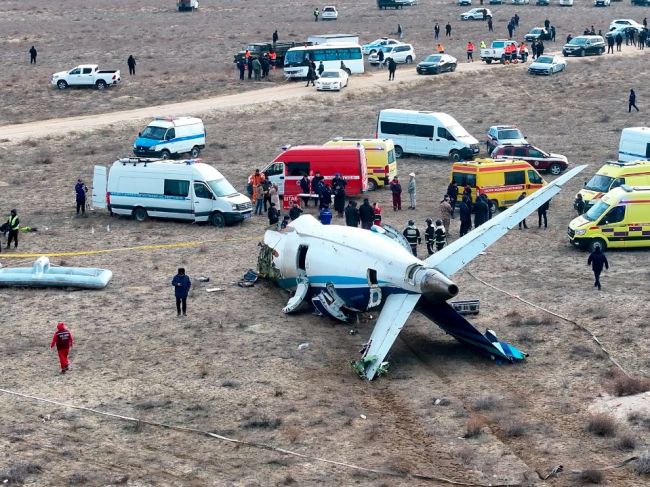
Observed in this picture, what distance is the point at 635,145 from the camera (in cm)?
4597

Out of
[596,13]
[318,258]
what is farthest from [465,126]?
[596,13]

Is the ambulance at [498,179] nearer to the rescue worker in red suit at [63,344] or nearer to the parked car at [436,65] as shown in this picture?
the rescue worker in red suit at [63,344]

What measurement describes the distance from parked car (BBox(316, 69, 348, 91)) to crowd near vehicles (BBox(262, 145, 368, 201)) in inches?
900

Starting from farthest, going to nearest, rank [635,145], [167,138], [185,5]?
[185,5] → [167,138] → [635,145]

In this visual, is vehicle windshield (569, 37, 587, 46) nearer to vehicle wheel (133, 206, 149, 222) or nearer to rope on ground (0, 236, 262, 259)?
vehicle wheel (133, 206, 149, 222)

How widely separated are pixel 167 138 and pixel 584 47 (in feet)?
119

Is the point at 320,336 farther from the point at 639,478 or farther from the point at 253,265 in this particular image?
the point at 639,478

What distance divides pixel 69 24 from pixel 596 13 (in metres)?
47.6

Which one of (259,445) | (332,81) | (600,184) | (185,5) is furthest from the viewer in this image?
(185,5)

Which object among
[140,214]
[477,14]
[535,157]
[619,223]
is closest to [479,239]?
[619,223]

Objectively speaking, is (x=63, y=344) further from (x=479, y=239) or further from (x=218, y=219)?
(x=218, y=219)

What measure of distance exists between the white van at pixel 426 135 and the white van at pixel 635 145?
702cm

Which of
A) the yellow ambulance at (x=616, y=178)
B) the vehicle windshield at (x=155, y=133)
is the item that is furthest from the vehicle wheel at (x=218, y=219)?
the yellow ambulance at (x=616, y=178)

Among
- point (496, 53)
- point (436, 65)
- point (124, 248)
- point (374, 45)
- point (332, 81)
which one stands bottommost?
point (124, 248)
